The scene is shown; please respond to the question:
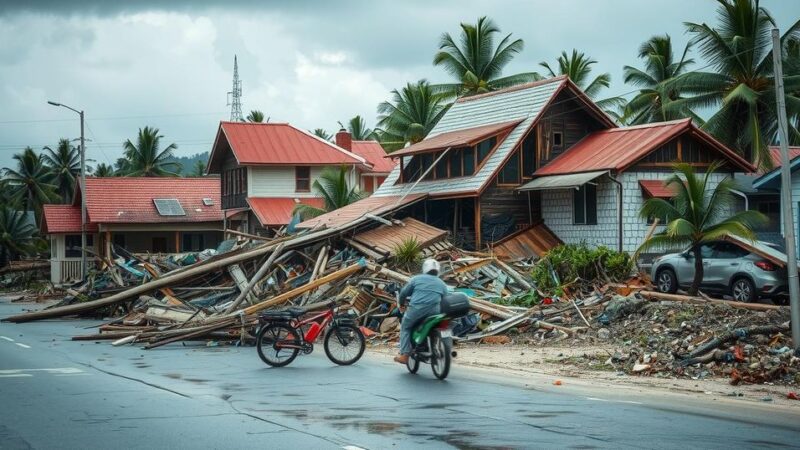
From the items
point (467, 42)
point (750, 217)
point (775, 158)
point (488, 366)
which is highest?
point (467, 42)

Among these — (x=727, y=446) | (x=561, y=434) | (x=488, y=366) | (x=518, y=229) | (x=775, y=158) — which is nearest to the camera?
(x=727, y=446)

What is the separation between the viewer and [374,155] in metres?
66.0

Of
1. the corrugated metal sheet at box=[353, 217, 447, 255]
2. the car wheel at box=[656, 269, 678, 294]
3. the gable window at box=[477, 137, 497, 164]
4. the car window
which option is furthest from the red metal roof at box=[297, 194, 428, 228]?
the car window

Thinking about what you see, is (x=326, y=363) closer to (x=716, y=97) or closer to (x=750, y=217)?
(x=750, y=217)

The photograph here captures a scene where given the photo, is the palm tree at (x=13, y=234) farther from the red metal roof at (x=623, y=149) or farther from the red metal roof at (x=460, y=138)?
the red metal roof at (x=623, y=149)

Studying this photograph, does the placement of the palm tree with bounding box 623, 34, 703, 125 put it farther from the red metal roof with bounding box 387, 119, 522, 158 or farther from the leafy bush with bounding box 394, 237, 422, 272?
the leafy bush with bounding box 394, 237, 422, 272

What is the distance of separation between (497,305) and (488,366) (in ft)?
21.0

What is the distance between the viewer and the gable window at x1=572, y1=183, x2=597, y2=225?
35.5 metres

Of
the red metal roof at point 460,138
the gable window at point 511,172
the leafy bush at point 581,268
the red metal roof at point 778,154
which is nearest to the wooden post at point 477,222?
the gable window at point 511,172

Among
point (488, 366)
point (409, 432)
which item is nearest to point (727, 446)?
point (409, 432)

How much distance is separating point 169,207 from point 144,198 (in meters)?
1.91

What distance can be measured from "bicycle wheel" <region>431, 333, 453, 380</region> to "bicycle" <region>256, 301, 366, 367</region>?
2.47 metres

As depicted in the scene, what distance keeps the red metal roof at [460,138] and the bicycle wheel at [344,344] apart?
20.3 metres

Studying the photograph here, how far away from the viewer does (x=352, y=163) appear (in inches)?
2239
